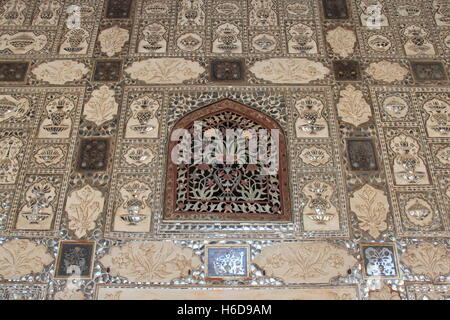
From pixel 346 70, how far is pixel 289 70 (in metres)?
0.55

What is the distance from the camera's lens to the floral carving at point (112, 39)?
5812 mm

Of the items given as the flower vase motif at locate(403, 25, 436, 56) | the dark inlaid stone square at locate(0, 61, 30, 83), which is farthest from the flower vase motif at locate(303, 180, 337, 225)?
the dark inlaid stone square at locate(0, 61, 30, 83)

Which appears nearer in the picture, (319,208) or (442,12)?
(319,208)

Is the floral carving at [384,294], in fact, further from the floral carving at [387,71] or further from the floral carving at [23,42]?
the floral carving at [23,42]

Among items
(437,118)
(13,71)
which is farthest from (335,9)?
(13,71)

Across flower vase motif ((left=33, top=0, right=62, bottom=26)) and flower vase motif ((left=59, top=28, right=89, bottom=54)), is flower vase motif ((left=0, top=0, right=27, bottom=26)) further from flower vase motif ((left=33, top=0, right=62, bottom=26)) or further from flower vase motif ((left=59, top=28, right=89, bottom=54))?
flower vase motif ((left=59, top=28, right=89, bottom=54))

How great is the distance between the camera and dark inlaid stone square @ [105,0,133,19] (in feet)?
20.1

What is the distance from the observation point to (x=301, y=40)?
5902 mm

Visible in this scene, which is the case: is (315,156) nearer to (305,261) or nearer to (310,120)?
(310,120)

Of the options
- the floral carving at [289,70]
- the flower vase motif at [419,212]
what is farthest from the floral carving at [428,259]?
the floral carving at [289,70]

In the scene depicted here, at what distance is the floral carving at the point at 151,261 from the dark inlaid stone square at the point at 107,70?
178 cm

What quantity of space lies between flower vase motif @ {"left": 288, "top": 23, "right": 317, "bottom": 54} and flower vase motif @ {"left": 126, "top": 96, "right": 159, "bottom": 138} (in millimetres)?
1525
